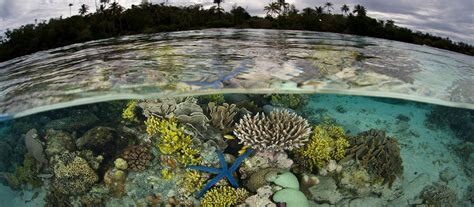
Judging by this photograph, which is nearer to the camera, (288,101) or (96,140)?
A: (96,140)

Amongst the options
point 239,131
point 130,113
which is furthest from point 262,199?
point 130,113

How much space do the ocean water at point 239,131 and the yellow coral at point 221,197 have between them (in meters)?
0.03

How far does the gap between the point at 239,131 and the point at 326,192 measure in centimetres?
227

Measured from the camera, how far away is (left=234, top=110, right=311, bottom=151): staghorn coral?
8.28 m

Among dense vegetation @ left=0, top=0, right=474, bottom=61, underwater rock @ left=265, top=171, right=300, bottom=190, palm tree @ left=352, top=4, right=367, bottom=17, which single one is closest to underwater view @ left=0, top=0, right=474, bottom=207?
underwater rock @ left=265, top=171, right=300, bottom=190

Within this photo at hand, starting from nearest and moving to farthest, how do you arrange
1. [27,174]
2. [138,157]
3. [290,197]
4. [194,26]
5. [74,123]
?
[290,197] < [138,157] < [27,174] < [74,123] < [194,26]

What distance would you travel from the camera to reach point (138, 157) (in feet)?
28.9

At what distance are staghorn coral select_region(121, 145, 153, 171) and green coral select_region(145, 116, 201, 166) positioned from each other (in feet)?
0.96

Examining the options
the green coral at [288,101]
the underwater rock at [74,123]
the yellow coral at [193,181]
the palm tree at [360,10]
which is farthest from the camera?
the palm tree at [360,10]

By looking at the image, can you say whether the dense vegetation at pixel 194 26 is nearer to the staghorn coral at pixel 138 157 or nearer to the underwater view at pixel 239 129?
the underwater view at pixel 239 129

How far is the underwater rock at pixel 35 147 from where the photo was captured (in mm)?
9344

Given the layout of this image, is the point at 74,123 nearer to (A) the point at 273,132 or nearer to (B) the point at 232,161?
(B) the point at 232,161

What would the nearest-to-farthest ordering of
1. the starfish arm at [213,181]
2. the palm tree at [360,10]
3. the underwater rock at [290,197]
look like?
1. the underwater rock at [290,197]
2. the starfish arm at [213,181]
3. the palm tree at [360,10]

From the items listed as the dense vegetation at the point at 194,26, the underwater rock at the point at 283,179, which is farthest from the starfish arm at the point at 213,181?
the dense vegetation at the point at 194,26
